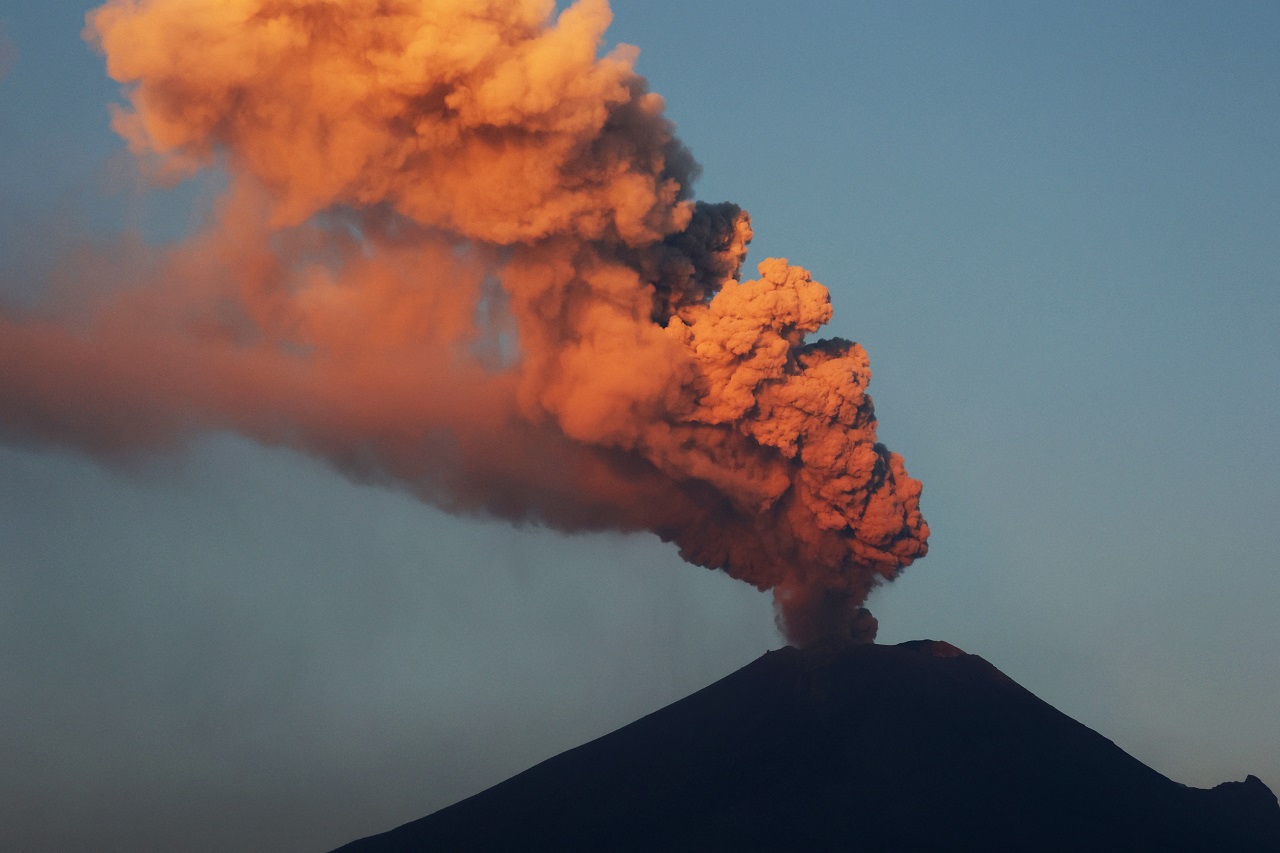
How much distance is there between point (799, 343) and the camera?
44125 millimetres

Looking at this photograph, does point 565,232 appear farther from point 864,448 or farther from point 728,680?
point 728,680

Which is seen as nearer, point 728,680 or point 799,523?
point 799,523

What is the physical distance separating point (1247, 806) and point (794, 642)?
1631cm

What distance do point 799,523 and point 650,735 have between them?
8269 millimetres

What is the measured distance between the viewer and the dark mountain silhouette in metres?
42.0

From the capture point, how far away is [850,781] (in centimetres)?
4369

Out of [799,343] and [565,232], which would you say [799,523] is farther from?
[565,232]

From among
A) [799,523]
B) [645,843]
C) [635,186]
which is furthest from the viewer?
[799,523]

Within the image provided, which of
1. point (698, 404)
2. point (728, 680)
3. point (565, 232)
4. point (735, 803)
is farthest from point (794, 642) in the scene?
point (565, 232)

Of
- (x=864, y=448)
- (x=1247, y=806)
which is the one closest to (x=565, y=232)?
(x=864, y=448)

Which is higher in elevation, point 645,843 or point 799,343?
point 799,343

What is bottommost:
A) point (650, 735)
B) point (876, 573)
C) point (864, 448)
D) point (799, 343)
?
point (650, 735)

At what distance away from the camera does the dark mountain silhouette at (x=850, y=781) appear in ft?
138

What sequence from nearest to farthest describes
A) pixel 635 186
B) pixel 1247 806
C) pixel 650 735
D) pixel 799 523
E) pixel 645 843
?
pixel 635 186
pixel 645 843
pixel 799 523
pixel 650 735
pixel 1247 806
